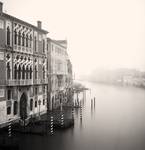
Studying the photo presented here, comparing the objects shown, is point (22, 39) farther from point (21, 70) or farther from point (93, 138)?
point (93, 138)

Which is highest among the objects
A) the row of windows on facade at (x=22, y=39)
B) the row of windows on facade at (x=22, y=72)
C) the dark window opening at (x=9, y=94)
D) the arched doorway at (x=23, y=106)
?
the row of windows on facade at (x=22, y=39)

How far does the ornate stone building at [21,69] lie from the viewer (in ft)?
86.9

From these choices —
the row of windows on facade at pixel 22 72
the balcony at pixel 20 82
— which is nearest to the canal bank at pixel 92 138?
the balcony at pixel 20 82

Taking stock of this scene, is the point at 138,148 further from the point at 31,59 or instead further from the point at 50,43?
the point at 50,43

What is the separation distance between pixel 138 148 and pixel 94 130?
7555 mm

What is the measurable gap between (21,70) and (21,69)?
122mm

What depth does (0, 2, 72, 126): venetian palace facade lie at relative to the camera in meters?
26.5

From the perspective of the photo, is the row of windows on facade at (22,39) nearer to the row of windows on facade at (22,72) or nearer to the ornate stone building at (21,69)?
the ornate stone building at (21,69)

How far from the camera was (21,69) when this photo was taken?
98.4 ft

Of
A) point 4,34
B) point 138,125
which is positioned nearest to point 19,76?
point 4,34

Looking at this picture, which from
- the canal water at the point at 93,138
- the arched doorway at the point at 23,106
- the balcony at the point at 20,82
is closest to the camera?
the canal water at the point at 93,138

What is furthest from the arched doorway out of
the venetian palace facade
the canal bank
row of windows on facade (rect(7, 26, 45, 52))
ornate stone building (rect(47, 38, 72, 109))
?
ornate stone building (rect(47, 38, 72, 109))

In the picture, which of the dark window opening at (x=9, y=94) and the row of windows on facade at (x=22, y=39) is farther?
the dark window opening at (x=9, y=94)

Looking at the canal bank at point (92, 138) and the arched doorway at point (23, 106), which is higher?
the arched doorway at point (23, 106)
